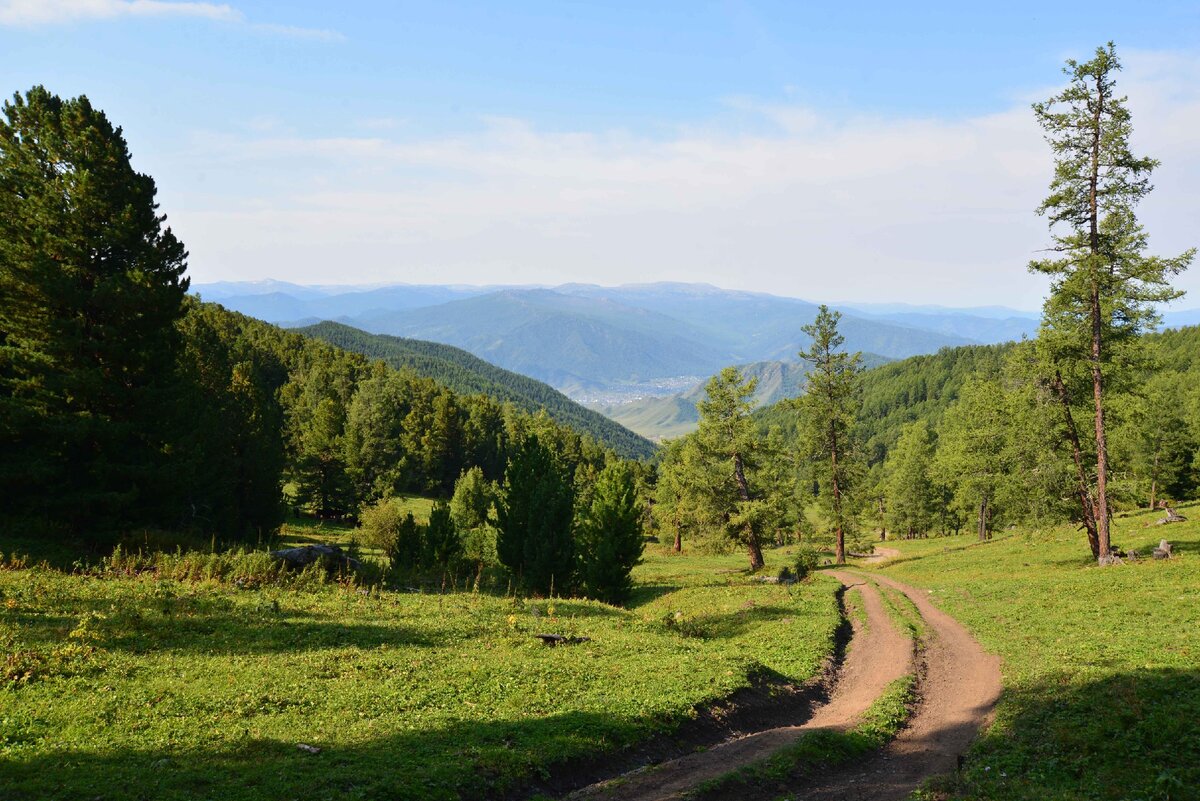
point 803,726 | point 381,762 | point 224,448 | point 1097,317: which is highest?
point 1097,317

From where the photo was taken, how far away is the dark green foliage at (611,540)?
35.0m

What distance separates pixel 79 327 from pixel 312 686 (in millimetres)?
19745

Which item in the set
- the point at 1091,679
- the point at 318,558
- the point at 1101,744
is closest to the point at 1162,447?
the point at 1091,679

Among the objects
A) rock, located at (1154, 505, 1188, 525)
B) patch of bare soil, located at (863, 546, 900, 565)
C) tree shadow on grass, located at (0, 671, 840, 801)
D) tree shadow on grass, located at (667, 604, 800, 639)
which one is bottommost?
patch of bare soil, located at (863, 546, 900, 565)

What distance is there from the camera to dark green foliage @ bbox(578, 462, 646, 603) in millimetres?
34969

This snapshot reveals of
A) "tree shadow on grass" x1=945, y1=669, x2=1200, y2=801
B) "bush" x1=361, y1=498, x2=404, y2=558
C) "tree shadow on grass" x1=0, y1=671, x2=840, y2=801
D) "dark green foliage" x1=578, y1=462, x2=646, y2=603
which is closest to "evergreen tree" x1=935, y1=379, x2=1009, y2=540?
"dark green foliage" x1=578, y1=462, x2=646, y2=603

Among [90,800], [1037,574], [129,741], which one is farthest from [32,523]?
[1037,574]

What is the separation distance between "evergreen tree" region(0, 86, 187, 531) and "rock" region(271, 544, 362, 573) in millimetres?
6036

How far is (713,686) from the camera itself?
16.2 m

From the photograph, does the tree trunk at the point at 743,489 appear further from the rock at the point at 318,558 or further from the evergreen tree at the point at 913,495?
the evergreen tree at the point at 913,495

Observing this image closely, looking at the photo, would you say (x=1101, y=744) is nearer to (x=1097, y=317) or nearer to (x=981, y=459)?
(x=1097, y=317)

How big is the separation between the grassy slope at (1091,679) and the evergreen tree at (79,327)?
2963cm

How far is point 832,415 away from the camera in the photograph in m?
47.6

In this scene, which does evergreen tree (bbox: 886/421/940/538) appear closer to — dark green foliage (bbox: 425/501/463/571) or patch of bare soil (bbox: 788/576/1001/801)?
dark green foliage (bbox: 425/501/463/571)
